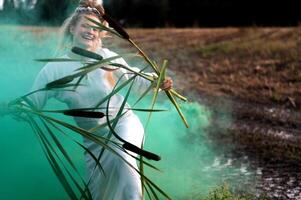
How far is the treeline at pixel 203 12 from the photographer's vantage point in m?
15.0

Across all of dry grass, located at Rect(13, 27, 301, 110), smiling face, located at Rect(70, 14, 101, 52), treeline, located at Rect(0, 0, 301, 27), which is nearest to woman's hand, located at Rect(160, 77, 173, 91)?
smiling face, located at Rect(70, 14, 101, 52)

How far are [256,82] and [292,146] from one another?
295cm

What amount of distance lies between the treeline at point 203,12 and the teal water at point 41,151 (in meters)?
7.73

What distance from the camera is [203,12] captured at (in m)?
16.0

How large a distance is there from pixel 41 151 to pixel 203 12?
1123cm

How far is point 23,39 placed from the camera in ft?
24.6

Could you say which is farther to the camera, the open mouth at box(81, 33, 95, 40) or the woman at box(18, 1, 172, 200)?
the open mouth at box(81, 33, 95, 40)

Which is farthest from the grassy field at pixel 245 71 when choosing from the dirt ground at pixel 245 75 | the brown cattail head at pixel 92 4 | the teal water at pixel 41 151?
the brown cattail head at pixel 92 4

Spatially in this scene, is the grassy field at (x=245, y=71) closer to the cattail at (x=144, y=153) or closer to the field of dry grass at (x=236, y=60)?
the field of dry grass at (x=236, y=60)

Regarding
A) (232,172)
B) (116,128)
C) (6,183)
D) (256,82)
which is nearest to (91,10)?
(116,128)

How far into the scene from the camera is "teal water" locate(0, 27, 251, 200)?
16.6 feet

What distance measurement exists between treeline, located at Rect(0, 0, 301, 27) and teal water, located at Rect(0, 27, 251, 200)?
7732 mm

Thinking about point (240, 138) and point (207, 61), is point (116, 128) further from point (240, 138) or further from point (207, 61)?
point (207, 61)

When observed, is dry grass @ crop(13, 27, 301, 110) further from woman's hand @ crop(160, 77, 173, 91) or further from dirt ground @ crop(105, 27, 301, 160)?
woman's hand @ crop(160, 77, 173, 91)
